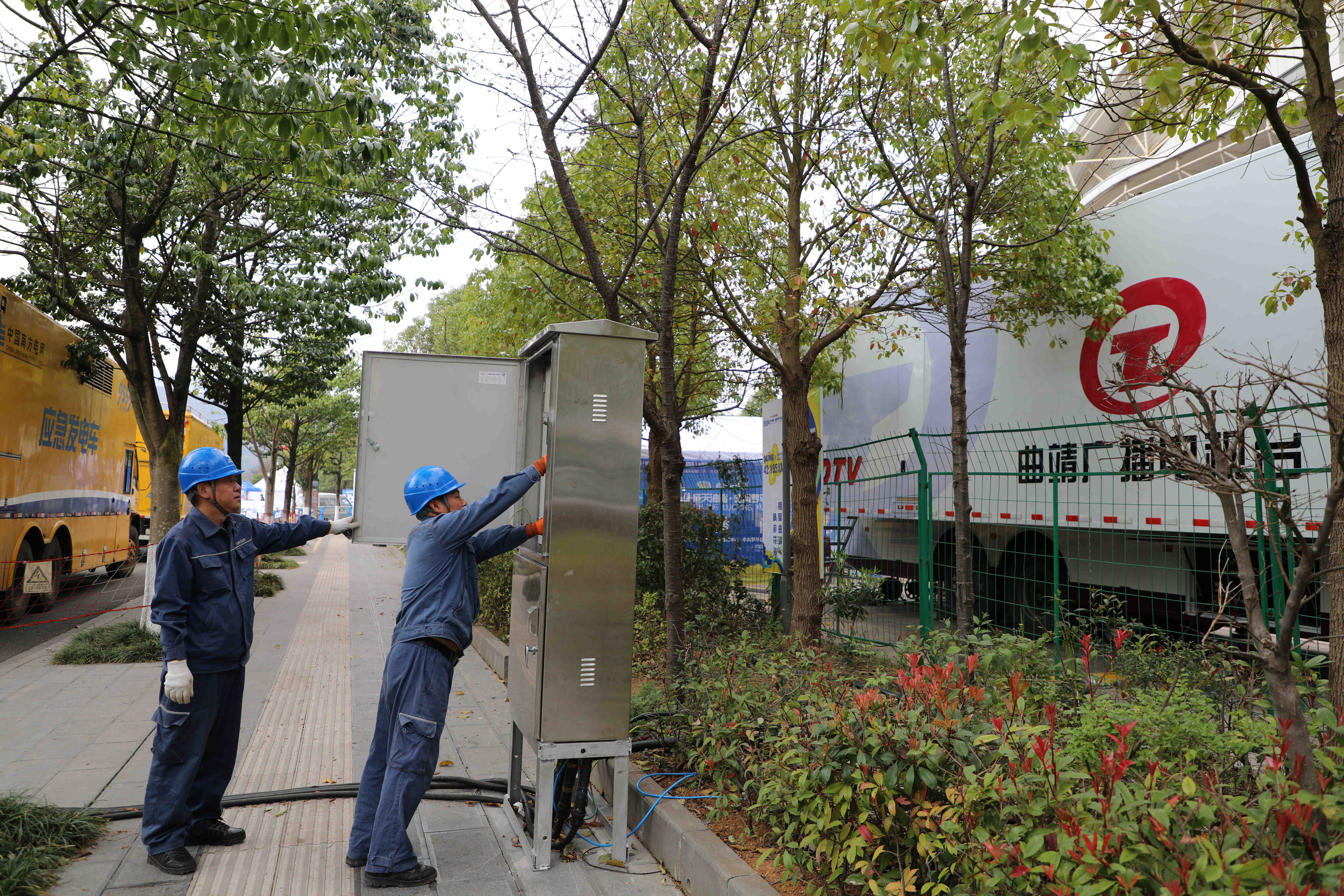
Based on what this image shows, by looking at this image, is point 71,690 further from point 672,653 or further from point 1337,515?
point 1337,515

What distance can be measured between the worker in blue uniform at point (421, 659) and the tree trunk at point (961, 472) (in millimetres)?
2709

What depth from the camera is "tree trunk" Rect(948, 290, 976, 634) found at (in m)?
5.20

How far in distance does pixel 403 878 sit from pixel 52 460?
9920 millimetres

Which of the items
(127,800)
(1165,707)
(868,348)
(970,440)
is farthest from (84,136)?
(1165,707)

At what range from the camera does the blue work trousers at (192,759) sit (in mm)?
3789

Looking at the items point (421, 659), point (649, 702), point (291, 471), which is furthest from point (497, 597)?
point (291, 471)

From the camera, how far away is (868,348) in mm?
10695

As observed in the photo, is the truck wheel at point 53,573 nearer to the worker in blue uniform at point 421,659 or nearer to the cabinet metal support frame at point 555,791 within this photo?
the worker in blue uniform at point 421,659

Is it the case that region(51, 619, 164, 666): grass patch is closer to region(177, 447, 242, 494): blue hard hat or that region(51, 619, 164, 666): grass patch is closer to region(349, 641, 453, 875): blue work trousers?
region(177, 447, 242, 494): blue hard hat

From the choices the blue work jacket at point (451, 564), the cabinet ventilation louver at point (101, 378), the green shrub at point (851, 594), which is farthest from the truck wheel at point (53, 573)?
the green shrub at point (851, 594)

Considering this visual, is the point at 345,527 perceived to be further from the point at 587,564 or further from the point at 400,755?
the point at 587,564

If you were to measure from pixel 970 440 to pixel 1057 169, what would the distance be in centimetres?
307

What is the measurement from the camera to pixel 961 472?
531 cm

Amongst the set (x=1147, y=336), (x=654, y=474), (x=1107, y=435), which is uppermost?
(x=1147, y=336)
